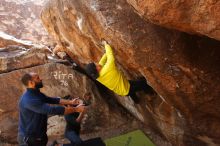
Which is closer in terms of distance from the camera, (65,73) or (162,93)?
(162,93)

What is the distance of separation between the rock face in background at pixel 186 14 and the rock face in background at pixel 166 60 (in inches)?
2.3

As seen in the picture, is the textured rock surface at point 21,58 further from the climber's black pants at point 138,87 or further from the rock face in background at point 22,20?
the rock face in background at point 22,20

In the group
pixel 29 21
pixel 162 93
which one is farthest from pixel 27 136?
pixel 29 21

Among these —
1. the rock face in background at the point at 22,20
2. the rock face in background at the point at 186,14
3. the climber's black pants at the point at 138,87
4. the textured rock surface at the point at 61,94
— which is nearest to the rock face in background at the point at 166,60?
the rock face in background at the point at 186,14

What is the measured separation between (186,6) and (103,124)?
18.0 feet

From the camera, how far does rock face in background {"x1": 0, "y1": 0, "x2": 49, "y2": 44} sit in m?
15.9

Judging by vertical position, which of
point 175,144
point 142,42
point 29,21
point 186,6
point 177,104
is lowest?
point 29,21

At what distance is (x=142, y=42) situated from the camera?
5.34 m

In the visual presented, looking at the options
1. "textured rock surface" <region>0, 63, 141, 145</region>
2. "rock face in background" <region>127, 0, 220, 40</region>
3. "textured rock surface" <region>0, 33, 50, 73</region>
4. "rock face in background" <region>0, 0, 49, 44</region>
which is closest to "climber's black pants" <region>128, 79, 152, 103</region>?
"textured rock surface" <region>0, 63, 141, 145</region>

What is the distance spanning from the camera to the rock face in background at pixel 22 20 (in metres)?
15.9

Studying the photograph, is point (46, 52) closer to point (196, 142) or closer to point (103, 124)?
point (103, 124)

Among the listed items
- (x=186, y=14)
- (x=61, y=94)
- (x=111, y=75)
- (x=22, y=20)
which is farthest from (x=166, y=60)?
(x=22, y=20)

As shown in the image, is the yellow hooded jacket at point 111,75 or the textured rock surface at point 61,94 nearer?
the yellow hooded jacket at point 111,75

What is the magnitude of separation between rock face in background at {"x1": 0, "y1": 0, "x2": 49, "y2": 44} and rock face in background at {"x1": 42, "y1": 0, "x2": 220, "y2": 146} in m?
9.25
